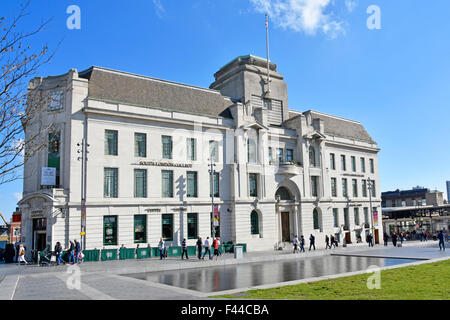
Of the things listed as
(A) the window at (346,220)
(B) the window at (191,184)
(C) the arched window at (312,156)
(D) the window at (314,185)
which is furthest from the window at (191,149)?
(A) the window at (346,220)

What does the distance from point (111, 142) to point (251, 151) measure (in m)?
15.3

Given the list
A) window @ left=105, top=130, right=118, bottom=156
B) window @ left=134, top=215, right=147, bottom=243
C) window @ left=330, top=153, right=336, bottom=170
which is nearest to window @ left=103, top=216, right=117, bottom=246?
window @ left=134, top=215, right=147, bottom=243

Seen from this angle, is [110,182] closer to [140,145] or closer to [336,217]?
[140,145]

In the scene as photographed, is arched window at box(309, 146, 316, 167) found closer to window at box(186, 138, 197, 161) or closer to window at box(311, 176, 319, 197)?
window at box(311, 176, 319, 197)

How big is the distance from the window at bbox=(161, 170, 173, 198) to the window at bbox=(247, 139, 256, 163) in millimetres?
9621

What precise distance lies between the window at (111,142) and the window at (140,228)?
6.02m

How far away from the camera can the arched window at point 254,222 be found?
→ 40438mm

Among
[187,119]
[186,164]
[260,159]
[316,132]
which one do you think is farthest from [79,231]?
[316,132]

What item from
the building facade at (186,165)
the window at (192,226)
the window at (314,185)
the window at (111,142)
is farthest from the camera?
the window at (314,185)

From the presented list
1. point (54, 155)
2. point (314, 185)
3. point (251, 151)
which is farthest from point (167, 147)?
point (314, 185)

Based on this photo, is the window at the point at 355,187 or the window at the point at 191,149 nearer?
the window at the point at 191,149

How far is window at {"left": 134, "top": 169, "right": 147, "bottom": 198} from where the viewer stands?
110ft

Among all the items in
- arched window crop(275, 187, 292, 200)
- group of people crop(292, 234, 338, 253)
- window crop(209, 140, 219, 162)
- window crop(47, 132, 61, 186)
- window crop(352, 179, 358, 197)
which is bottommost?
group of people crop(292, 234, 338, 253)

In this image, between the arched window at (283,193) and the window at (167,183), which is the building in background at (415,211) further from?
the window at (167,183)
